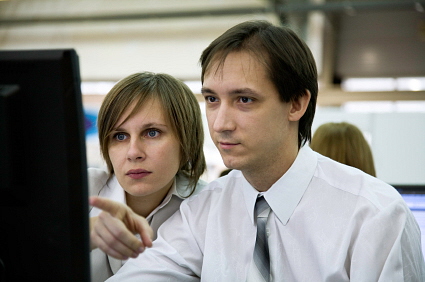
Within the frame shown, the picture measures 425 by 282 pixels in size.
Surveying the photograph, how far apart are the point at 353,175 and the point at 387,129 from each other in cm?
146

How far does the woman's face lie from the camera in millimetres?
1440

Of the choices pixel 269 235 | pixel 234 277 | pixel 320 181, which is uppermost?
pixel 320 181

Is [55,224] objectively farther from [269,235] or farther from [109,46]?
[109,46]

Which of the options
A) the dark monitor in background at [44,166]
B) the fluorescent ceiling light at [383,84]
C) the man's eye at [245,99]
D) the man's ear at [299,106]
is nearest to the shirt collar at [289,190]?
the man's ear at [299,106]

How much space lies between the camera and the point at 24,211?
0.75 meters

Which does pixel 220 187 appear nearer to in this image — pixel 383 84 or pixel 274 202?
pixel 274 202

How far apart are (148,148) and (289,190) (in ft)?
1.49

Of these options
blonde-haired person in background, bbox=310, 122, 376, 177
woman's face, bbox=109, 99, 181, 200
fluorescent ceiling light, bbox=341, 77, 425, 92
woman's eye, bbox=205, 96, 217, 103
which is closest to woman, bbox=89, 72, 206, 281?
woman's face, bbox=109, 99, 181, 200

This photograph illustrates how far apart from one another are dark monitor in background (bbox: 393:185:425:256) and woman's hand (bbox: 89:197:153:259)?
38.8 inches

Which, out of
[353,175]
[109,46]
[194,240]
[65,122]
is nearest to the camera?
[65,122]

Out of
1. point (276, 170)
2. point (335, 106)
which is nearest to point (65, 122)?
point (276, 170)

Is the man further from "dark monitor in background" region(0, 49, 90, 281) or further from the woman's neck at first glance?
"dark monitor in background" region(0, 49, 90, 281)

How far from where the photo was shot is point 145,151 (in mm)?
1449

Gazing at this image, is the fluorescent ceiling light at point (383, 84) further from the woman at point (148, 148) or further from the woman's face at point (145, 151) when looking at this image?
the woman's face at point (145, 151)
